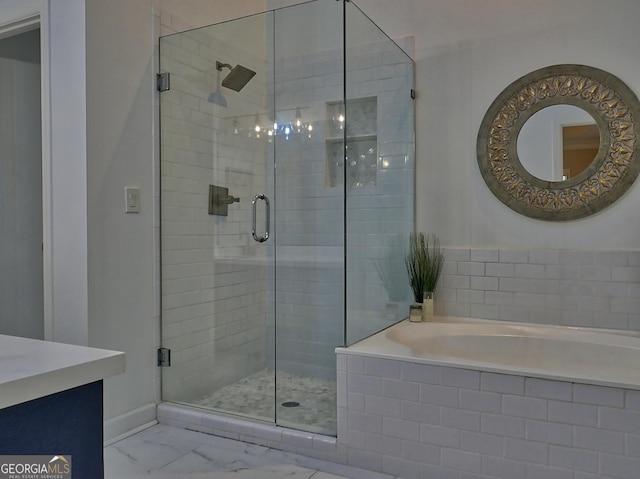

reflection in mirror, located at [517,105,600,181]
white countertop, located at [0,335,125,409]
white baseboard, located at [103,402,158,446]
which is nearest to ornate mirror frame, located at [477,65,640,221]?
reflection in mirror, located at [517,105,600,181]

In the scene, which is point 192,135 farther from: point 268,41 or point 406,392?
point 406,392

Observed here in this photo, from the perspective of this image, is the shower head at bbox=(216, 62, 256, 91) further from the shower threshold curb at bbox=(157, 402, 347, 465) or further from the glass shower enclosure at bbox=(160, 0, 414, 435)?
the shower threshold curb at bbox=(157, 402, 347, 465)

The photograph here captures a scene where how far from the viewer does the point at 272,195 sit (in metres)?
2.93

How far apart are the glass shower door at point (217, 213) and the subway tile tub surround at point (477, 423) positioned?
2.49 feet

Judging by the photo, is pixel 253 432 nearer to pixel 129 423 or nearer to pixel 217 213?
pixel 129 423

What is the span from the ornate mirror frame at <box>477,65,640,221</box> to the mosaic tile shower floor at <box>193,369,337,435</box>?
1510 millimetres

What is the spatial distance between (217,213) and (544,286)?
6.25ft

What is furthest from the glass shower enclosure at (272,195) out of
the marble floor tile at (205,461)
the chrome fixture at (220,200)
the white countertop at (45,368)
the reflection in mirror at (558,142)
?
the white countertop at (45,368)

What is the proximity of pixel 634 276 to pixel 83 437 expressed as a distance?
262 centimetres

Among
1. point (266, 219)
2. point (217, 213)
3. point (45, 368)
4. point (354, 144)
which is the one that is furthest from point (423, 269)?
point (45, 368)

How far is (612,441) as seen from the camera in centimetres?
177

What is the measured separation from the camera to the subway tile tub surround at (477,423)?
1788 millimetres

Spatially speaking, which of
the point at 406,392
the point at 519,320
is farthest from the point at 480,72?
the point at 406,392

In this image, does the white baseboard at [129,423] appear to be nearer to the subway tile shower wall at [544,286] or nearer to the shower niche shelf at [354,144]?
the shower niche shelf at [354,144]
